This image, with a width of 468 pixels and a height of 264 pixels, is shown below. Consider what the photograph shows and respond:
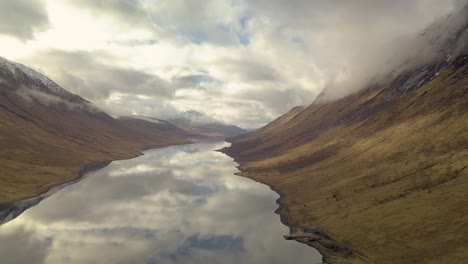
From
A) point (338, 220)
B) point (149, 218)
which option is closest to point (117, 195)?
point (149, 218)

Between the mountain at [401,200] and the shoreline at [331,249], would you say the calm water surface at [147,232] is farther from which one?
the mountain at [401,200]

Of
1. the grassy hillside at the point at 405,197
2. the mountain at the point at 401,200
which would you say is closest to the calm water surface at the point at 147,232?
the mountain at the point at 401,200

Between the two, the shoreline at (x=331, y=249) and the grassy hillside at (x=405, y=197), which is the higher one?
the grassy hillside at (x=405, y=197)

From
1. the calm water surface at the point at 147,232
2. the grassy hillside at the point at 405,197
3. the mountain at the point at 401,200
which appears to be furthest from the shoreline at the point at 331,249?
the calm water surface at the point at 147,232

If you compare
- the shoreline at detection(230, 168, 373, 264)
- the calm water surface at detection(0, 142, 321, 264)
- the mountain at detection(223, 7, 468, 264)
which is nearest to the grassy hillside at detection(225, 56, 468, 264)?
the mountain at detection(223, 7, 468, 264)

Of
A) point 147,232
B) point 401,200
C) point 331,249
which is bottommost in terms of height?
point 147,232

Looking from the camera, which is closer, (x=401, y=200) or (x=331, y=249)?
(x=331, y=249)

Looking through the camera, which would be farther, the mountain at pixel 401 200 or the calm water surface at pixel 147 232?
the calm water surface at pixel 147 232

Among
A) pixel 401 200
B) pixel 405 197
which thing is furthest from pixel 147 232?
pixel 405 197

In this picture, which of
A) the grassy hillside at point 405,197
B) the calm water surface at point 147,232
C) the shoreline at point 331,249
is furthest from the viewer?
the calm water surface at point 147,232

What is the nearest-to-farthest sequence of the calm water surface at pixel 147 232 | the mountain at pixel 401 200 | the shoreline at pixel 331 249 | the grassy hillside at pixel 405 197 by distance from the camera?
1. the grassy hillside at pixel 405 197
2. the mountain at pixel 401 200
3. the shoreline at pixel 331 249
4. the calm water surface at pixel 147 232

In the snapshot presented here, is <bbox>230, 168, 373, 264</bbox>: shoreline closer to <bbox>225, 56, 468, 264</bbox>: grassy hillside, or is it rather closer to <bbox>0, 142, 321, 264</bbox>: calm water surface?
<bbox>225, 56, 468, 264</bbox>: grassy hillside

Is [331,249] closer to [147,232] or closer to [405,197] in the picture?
[405,197]
